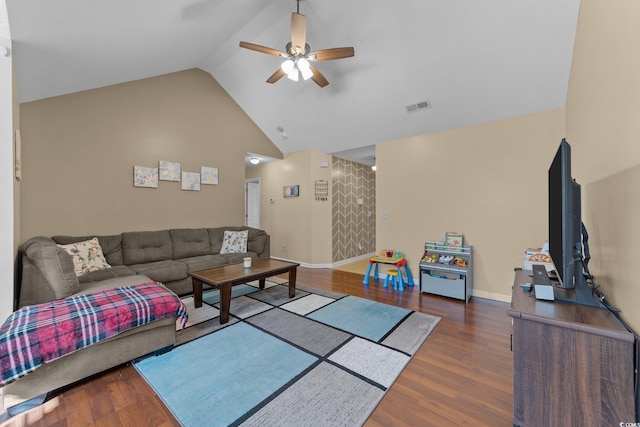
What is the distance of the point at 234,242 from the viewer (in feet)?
14.4

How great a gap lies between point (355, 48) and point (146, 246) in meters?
3.91

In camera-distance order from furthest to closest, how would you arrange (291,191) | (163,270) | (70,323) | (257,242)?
(291,191)
(257,242)
(163,270)
(70,323)

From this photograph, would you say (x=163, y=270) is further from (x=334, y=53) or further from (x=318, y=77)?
(x=334, y=53)

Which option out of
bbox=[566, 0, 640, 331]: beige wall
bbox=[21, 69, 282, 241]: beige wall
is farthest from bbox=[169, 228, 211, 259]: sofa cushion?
bbox=[566, 0, 640, 331]: beige wall

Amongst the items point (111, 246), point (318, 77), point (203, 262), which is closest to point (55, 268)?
point (111, 246)

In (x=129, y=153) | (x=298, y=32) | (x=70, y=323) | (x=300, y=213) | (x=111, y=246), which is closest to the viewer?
(x=70, y=323)

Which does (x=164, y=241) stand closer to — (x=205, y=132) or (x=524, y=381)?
(x=205, y=132)

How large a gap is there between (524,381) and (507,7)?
2.90 m

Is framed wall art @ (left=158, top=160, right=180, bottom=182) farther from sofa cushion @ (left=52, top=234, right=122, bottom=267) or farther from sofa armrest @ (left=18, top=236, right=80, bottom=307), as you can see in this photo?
sofa armrest @ (left=18, top=236, right=80, bottom=307)

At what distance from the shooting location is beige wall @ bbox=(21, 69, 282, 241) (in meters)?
3.10

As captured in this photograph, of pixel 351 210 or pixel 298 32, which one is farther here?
pixel 351 210

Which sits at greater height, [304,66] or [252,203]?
[304,66]

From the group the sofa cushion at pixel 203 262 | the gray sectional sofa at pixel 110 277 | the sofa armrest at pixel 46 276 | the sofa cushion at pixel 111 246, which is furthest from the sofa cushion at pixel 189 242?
the sofa armrest at pixel 46 276

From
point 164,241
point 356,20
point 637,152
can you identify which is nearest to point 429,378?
point 637,152
